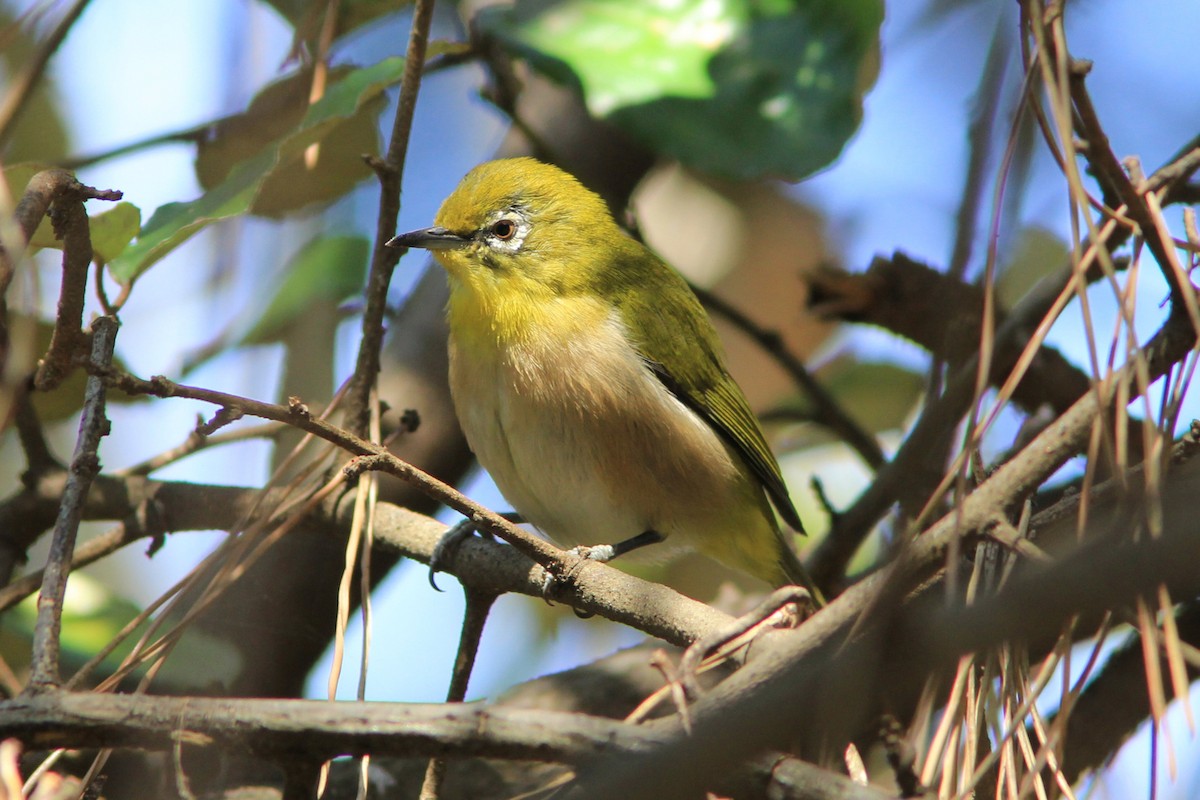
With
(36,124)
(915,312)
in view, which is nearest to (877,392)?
(915,312)

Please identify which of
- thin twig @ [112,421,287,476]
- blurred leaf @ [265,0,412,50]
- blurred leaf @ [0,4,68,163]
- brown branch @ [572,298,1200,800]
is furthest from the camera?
blurred leaf @ [0,4,68,163]

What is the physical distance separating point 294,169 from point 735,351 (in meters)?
3.63

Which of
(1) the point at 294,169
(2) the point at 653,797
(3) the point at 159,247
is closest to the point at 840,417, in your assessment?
(1) the point at 294,169

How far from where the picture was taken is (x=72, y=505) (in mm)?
2035

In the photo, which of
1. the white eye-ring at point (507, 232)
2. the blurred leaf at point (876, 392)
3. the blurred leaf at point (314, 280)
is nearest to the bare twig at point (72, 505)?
the blurred leaf at point (314, 280)

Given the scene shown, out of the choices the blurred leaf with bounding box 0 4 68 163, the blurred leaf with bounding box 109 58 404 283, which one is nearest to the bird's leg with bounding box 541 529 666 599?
the blurred leaf with bounding box 109 58 404 283

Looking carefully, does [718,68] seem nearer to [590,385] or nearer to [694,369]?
[694,369]

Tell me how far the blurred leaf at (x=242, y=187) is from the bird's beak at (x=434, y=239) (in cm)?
72

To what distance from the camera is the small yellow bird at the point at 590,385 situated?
142 inches

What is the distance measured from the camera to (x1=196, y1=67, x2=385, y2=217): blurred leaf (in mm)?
3383

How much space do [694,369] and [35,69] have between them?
2309 millimetres

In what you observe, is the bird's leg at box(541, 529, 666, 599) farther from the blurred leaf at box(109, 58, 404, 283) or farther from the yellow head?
the blurred leaf at box(109, 58, 404, 283)

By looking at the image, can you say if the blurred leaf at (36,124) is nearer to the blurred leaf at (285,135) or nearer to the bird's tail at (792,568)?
the blurred leaf at (285,135)

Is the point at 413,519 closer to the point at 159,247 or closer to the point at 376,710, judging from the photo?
the point at 159,247
